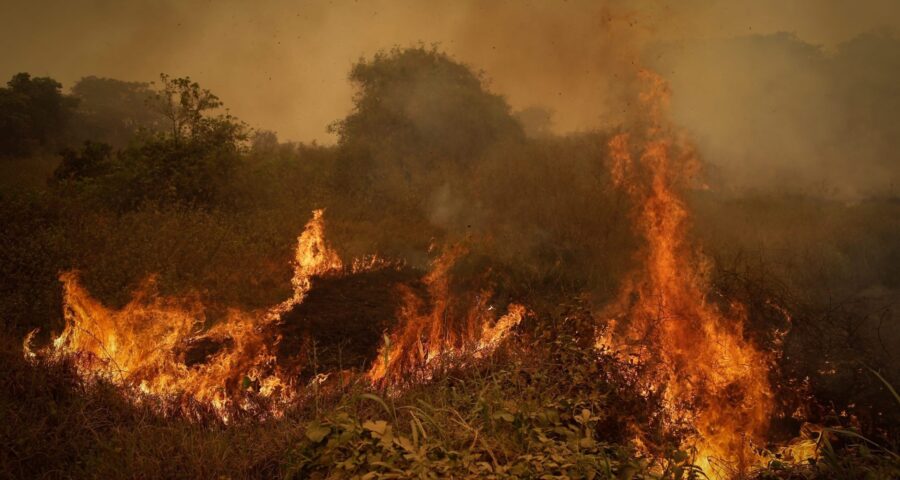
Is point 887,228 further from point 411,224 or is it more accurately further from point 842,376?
point 411,224

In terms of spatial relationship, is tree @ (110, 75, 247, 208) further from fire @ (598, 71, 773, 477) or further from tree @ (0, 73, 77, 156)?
fire @ (598, 71, 773, 477)

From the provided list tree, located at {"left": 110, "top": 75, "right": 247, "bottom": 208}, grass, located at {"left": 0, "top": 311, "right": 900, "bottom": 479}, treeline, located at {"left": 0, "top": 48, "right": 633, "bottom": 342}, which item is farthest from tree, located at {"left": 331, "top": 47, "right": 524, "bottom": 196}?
grass, located at {"left": 0, "top": 311, "right": 900, "bottom": 479}

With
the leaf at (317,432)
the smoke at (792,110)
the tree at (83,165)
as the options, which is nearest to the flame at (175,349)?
the leaf at (317,432)

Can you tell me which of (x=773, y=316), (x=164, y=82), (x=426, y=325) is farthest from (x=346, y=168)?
(x=773, y=316)

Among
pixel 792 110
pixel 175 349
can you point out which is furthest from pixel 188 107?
pixel 792 110

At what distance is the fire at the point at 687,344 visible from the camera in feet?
14.9

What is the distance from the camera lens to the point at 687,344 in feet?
17.2

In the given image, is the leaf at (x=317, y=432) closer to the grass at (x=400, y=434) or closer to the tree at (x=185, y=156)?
the grass at (x=400, y=434)

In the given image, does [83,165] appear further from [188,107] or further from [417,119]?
[417,119]

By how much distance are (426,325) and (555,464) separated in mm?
3468

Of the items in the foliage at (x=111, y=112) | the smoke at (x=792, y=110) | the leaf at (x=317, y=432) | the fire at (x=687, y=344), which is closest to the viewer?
the leaf at (x=317, y=432)

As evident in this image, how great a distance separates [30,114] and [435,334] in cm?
1525

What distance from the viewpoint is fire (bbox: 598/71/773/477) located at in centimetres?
454

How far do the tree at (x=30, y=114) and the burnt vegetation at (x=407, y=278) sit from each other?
0.06m
